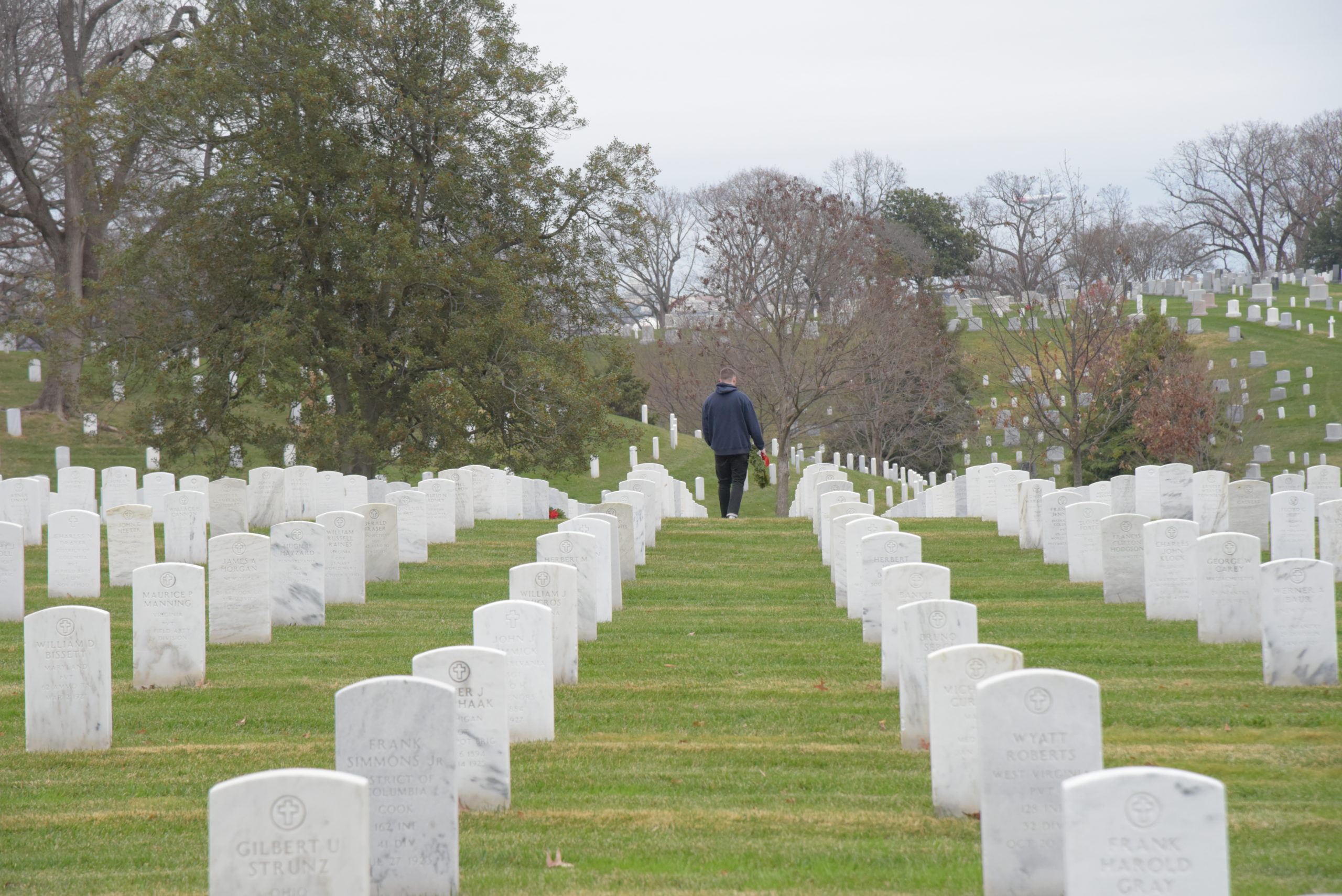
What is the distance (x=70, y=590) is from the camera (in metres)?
13.8

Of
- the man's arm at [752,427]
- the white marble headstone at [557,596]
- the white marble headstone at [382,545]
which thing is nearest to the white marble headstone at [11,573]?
the white marble headstone at [382,545]

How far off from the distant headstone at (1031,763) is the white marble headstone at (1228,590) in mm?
5664

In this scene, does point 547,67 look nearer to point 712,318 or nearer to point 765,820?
point 712,318

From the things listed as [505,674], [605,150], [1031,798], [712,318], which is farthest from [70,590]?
[712,318]

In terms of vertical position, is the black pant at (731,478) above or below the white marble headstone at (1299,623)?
above

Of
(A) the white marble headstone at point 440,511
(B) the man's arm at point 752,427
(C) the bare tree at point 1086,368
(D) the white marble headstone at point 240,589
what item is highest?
(C) the bare tree at point 1086,368

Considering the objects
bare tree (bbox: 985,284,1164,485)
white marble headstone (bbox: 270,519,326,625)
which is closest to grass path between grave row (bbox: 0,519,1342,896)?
white marble headstone (bbox: 270,519,326,625)

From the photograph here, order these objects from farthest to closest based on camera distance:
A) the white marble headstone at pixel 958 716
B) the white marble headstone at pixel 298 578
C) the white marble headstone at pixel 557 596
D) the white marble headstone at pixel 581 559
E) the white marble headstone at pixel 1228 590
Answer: the white marble headstone at pixel 298 578
the white marble headstone at pixel 581 559
the white marble headstone at pixel 1228 590
the white marble headstone at pixel 557 596
the white marble headstone at pixel 958 716

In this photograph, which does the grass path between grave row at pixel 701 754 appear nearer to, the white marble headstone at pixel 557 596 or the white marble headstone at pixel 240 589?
the white marble headstone at pixel 557 596

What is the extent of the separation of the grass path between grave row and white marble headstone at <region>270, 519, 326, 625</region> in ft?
1.16

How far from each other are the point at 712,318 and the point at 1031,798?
30429mm

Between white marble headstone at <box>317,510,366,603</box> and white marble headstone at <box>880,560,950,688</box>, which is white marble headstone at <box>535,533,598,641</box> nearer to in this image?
white marble headstone at <box>317,510,366,603</box>

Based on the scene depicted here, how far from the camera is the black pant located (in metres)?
19.8

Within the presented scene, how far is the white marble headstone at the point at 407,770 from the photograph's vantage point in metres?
5.30
